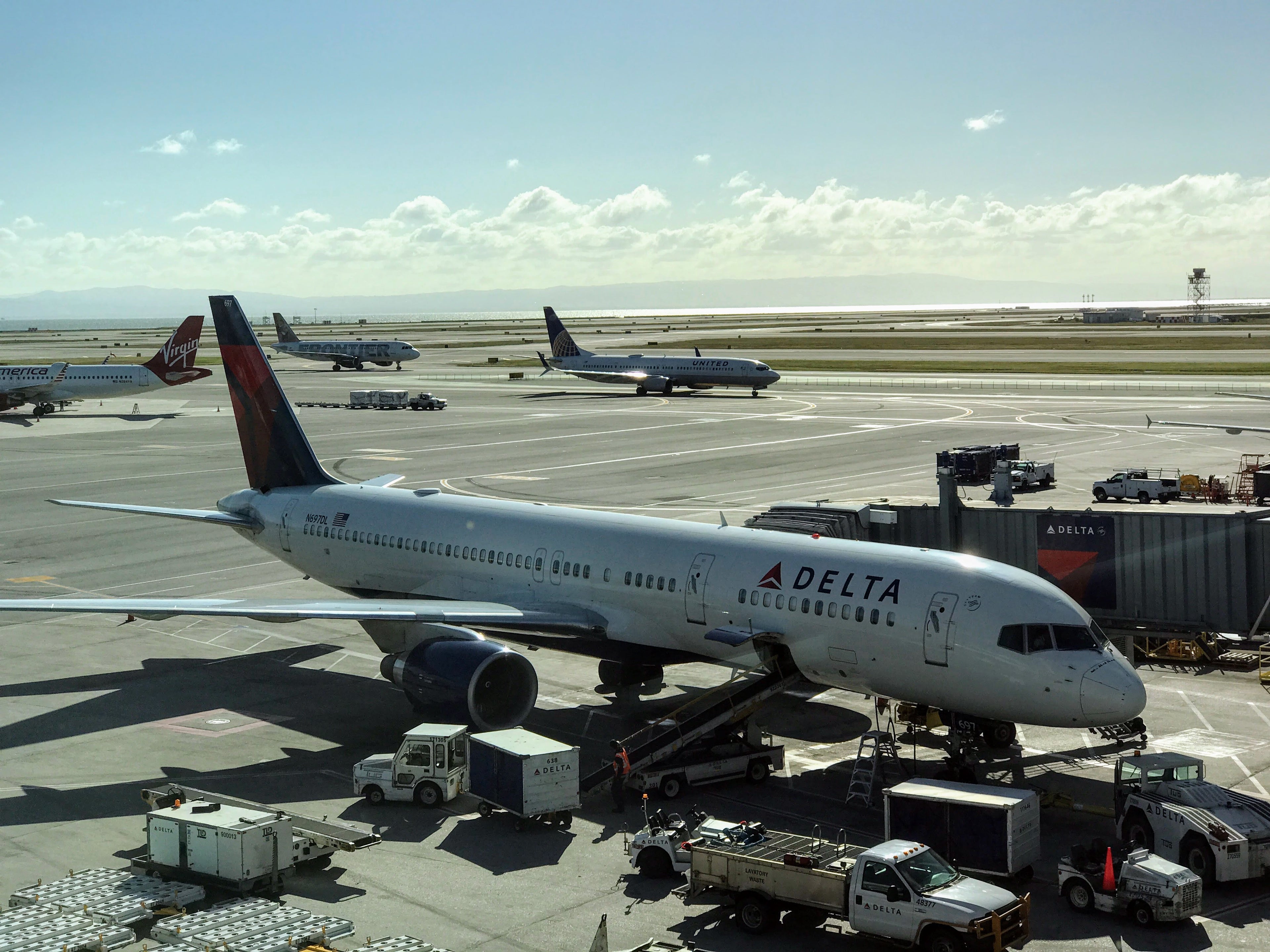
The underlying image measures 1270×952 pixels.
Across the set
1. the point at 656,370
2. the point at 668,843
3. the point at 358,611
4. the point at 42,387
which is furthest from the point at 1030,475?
the point at 42,387

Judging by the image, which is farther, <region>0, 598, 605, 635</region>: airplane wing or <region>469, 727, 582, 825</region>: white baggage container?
<region>0, 598, 605, 635</region>: airplane wing

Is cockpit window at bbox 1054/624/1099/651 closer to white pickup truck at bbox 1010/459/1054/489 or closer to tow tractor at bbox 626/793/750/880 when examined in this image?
tow tractor at bbox 626/793/750/880

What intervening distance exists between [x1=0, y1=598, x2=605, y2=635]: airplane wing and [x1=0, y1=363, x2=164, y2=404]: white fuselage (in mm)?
95214

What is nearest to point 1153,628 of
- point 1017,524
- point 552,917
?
point 1017,524

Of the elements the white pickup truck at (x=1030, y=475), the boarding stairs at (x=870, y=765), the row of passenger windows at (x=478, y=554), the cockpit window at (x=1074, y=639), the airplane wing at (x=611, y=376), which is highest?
the airplane wing at (x=611, y=376)

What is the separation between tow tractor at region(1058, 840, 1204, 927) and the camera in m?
18.9

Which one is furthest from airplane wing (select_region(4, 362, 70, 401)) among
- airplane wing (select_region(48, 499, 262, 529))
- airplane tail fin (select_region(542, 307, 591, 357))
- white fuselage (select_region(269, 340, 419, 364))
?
airplane wing (select_region(48, 499, 262, 529))

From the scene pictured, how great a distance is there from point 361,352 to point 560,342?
2187 inches

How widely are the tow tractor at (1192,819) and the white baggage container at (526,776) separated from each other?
10.2 m

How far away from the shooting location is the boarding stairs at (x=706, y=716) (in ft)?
82.8

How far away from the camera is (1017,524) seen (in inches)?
1346

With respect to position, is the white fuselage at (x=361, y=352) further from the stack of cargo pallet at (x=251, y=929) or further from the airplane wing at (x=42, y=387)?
the stack of cargo pallet at (x=251, y=929)

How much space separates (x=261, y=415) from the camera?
1555 inches

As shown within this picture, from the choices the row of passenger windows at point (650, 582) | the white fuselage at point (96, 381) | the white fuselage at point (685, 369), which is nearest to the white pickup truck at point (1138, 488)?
the row of passenger windows at point (650, 582)
